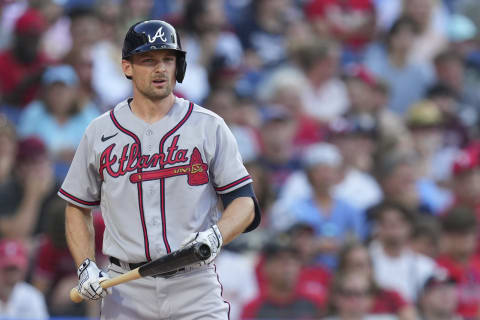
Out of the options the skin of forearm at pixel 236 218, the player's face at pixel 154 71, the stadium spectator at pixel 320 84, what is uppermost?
the stadium spectator at pixel 320 84

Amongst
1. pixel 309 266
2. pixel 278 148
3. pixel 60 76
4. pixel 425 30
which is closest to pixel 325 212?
pixel 309 266

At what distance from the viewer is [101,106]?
29.9ft

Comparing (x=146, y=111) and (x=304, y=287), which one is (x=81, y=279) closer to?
(x=146, y=111)

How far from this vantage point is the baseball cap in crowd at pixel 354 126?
9.21 meters

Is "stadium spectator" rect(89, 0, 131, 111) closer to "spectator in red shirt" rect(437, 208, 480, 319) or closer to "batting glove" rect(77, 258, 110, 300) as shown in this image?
"spectator in red shirt" rect(437, 208, 480, 319)

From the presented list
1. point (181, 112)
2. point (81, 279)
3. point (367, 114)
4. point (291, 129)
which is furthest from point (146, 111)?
point (367, 114)

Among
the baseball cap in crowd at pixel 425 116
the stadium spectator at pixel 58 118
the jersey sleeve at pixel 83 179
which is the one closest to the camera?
the jersey sleeve at pixel 83 179

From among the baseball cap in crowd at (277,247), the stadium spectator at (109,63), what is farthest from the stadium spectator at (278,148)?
the stadium spectator at (109,63)

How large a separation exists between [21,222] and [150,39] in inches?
157

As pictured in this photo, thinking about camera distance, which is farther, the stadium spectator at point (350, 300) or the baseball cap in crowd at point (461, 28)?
the baseball cap in crowd at point (461, 28)

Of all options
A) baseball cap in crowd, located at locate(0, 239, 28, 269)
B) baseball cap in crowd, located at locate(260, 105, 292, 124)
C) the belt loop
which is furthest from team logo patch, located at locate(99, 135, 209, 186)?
baseball cap in crowd, located at locate(260, 105, 292, 124)

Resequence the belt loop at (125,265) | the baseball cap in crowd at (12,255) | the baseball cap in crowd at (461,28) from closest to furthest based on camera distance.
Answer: the belt loop at (125,265) → the baseball cap in crowd at (12,255) → the baseball cap in crowd at (461,28)

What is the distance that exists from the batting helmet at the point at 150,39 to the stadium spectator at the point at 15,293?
3.21 meters

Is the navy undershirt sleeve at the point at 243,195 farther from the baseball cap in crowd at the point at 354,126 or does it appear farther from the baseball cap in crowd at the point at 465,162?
→ the baseball cap in crowd at the point at 465,162
